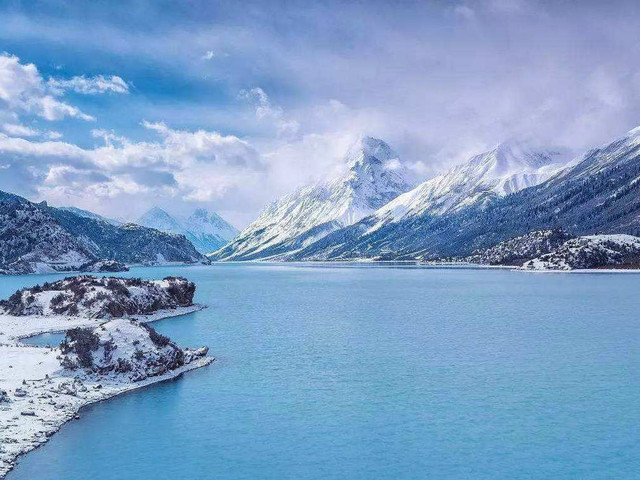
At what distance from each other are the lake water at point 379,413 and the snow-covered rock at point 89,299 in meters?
27.4

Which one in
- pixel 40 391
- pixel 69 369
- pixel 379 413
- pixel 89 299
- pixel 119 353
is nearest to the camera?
pixel 379 413

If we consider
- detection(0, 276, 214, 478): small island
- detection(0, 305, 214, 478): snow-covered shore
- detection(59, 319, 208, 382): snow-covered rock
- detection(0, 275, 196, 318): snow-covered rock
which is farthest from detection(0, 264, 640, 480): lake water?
detection(0, 275, 196, 318): snow-covered rock

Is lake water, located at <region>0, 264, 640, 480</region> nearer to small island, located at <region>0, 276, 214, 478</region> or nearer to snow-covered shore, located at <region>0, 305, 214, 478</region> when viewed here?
snow-covered shore, located at <region>0, 305, 214, 478</region>

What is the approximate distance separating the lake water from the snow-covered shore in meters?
1.64

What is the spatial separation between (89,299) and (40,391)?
64999 mm

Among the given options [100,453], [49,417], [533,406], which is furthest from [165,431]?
[533,406]

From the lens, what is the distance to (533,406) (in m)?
47.2

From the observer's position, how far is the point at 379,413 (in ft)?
151

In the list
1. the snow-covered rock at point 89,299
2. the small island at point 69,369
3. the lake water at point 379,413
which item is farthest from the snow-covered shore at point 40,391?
the snow-covered rock at point 89,299

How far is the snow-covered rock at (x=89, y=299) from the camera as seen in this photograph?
109562mm

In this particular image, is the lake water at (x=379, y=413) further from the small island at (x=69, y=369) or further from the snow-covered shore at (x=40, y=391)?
the small island at (x=69, y=369)

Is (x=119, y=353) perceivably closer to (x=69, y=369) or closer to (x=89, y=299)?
(x=69, y=369)

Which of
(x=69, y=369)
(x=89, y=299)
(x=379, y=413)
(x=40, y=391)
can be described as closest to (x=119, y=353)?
(x=69, y=369)

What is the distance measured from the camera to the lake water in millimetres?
35875
